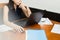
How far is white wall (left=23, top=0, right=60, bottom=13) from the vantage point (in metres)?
1.55

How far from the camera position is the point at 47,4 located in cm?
164

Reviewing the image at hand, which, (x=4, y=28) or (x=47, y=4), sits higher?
(x=47, y=4)

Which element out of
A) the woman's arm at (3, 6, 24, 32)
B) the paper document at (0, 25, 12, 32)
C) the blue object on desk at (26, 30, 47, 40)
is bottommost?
the blue object on desk at (26, 30, 47, 40)

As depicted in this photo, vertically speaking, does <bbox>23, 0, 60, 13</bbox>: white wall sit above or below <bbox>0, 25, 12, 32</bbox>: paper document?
above

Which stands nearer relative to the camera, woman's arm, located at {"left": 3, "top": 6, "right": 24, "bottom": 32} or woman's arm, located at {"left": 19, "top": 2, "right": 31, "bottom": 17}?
woman's arm, located at {"left": 3, "top": 6, "right": 24, "bottom": 32}

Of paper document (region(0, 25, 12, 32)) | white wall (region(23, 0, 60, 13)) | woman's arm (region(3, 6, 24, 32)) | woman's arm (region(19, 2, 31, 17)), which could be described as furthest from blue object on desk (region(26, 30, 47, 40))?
white wall (region(23, 0, 60, 13))

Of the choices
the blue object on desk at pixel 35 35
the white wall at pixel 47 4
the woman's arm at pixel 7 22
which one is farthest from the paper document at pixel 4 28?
the white wall at pixel 47 4

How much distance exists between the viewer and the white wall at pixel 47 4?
155 cm

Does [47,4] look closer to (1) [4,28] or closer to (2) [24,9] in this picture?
(2) [24,9]

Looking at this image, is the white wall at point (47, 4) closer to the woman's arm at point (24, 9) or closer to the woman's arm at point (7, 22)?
the woman's arm at point (24, 9)

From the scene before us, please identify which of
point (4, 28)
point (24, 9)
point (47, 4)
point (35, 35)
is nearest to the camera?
point (35, 35)

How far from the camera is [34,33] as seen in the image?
975 mm

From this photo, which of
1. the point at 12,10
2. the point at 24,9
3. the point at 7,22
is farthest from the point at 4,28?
the point at 24,9

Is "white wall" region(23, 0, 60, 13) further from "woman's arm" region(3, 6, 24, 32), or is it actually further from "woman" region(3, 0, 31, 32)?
"woman's arm" region(3, 6, 24, 32)
